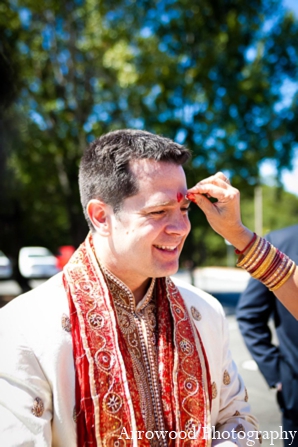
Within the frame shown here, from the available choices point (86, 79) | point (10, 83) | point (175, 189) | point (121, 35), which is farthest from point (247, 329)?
point (86, 79)

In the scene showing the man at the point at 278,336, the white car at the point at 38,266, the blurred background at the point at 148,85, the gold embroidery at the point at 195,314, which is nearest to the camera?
the gold embroidery at the point at 195,314

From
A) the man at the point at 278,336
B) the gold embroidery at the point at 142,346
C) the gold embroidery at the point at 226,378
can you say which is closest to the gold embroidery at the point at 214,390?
the gold embroidery at the point at 226,378

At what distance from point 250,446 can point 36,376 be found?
3.14ft

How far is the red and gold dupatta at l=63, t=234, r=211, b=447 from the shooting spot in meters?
1.65

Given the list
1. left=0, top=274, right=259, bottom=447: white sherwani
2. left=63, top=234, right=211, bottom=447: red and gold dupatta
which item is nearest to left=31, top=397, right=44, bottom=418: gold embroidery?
left=0, top=274, right=259, bottom=447: white sherwani

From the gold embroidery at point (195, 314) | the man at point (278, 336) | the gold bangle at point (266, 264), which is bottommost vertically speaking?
the man at point (278, 336)

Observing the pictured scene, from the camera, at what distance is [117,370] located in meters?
1.74

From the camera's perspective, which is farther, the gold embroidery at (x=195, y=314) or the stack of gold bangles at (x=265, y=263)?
the gold embroidery at (x=195, y=314)

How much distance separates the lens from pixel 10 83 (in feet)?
16.1

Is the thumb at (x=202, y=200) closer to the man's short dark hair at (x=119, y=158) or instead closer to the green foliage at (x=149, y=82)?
the man's short dark hair at (x=119, y=158)

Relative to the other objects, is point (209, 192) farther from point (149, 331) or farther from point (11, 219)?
point (11, 219)

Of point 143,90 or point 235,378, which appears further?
point 143,90

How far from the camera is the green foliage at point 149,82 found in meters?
11.1

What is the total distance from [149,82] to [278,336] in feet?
29.8
